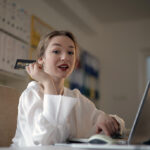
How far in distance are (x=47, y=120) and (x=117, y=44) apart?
4166mm

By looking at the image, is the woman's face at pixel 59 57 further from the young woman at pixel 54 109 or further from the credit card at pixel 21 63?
the credit card at pixel 21 63

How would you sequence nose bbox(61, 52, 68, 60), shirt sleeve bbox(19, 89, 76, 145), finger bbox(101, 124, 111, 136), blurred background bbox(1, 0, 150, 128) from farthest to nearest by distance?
blurred background bbox(1, 0, 150, 128) < nose bbox(61, 52, 68, 60) < finger bbox(101, 124, 111, 136) < shirt sleeve bbox(19, 89, 76, 145)

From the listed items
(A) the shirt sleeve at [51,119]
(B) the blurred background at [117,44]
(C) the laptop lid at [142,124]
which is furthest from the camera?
(B) the blurred background at [117,44]

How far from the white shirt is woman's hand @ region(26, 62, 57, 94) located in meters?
0.05

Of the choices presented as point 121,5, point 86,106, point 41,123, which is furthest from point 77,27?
point 41,123

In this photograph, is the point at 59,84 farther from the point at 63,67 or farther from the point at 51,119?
the point at 51,119

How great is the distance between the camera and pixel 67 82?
3533 millimetres

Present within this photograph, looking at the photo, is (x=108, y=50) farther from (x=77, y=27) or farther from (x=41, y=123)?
(x=41, y=123)

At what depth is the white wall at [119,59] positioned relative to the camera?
4.59 m

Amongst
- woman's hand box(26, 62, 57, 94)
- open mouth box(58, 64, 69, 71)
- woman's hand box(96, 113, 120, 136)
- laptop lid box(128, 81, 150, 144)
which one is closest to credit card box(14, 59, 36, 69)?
woman's hand box(26, 62, 57, 94)

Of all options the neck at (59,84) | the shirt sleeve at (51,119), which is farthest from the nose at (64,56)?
the shirt sleeve at (51,119)

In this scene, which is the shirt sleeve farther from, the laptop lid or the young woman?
the laptop lid

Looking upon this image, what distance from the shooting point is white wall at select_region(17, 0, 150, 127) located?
459 cm

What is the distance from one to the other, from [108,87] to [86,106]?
357 centimetres
